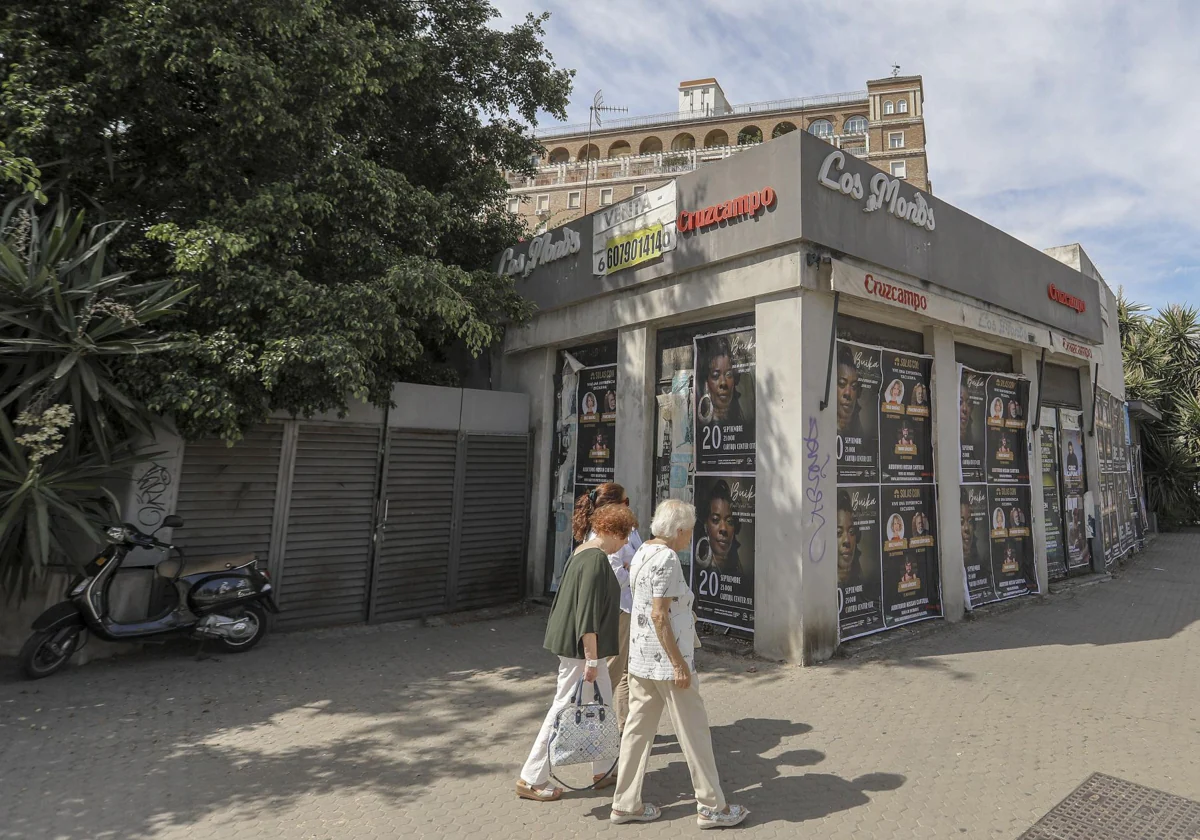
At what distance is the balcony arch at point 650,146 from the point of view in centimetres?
6141

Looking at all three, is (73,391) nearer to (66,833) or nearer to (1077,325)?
(66,833)

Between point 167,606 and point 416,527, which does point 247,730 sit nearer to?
point 167,606

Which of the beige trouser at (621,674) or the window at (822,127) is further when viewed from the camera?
the window at (822,127)

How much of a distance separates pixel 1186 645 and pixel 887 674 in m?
4.09

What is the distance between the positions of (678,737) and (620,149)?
65041 mm

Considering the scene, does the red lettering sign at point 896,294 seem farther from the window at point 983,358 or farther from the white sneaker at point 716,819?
the white sneaker at point 716,819

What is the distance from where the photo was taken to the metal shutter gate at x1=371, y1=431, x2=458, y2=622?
8.33m

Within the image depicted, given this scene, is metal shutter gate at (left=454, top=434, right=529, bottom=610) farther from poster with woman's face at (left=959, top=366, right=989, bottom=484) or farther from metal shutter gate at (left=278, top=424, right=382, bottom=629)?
poster with woman's face at (left=959, top=366, right=989, bottom=484)

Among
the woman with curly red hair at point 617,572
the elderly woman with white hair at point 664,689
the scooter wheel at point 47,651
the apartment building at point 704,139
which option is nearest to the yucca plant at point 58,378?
the scooter wheel at point 47,651

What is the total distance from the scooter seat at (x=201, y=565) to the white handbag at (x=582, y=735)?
4616mm

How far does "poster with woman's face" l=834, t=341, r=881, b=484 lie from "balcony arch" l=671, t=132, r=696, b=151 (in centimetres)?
5777

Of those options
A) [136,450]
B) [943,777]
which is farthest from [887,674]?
[136,450]

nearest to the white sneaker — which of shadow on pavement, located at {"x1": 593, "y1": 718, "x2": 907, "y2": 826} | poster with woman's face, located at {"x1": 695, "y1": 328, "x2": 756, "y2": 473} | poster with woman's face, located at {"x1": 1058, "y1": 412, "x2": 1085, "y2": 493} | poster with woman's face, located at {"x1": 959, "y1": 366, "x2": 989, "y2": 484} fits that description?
shadow on pavement, located at {"x1": 593, "y1": 718, "x2": 907, "y2": 826}

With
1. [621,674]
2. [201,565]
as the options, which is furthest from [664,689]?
[201,565]
